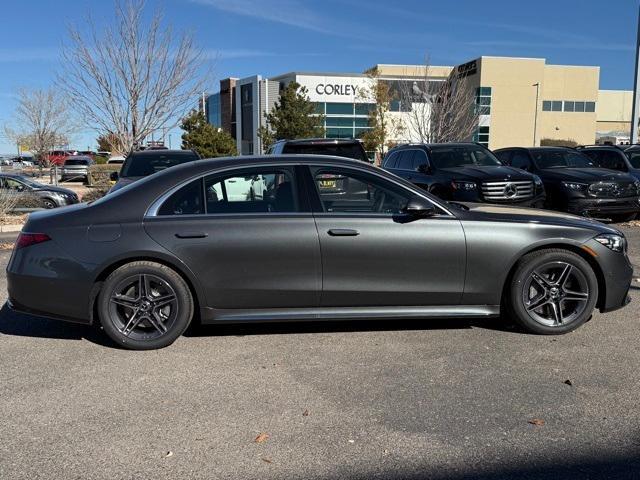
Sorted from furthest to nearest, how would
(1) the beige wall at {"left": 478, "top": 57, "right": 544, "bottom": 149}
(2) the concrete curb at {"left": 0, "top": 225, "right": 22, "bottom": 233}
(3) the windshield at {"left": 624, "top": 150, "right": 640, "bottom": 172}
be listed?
(1) the beige wall at {"left": 478, "top": 57, "right": 544, "bottom": 149} → (3) the windshield at {"left": 624, "top": 150, "right": 640, "bottom": 172} → (2) the concrete curb at {"left": 0, "top": 225, "right": 22, "bottom": 233}

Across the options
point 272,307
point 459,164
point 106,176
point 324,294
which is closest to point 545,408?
point 324,294

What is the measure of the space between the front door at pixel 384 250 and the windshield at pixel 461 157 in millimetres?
7143

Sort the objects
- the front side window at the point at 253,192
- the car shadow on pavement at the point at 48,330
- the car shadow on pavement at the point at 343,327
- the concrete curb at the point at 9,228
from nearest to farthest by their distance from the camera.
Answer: the front side window at the point at 253,192
the car shadow on pavement at the point at 48,330
the car shadow on pavement at the point at 343,327
the concrete curb at the point at 9,228

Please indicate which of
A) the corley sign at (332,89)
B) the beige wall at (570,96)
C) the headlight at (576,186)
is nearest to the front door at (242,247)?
the headlight at (576,186)

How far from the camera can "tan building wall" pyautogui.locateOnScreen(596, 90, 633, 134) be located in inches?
3934

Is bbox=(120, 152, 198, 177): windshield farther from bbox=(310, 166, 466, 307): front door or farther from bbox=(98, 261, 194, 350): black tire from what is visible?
bbox=(310, 166, 466, 307): front door

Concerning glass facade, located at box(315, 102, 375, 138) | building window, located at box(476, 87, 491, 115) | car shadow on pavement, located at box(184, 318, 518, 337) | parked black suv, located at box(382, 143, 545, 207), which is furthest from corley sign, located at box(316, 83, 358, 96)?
car shadow on pavement, located at box(184, 318, 518, 337)

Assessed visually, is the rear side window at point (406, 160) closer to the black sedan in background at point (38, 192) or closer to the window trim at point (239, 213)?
the window trim at point (239, 213)

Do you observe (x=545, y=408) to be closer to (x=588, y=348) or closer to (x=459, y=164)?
(x=588, y=348)

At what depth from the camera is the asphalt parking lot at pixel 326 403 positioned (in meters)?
3.12

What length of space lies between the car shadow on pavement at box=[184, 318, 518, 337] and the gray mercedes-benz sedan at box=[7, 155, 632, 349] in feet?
1.34

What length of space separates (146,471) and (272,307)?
1993 mm

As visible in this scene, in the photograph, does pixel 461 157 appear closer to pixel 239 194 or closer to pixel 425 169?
pixel 425 169

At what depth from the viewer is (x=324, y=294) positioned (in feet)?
15.9
